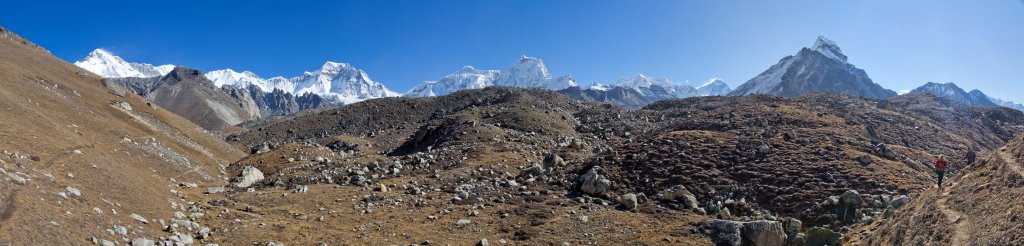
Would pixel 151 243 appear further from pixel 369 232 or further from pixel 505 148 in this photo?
pixel 505 148

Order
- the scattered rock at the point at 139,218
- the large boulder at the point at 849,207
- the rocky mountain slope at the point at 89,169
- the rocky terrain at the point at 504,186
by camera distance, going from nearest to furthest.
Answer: the rocky mountain slope at the point at 89,169
the rocky terrain at the point at 504,186
the scattered rock at the point at 139,218
the large boulder at the point at 849,207

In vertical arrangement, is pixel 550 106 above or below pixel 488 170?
above

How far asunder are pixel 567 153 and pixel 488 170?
31.6 feet

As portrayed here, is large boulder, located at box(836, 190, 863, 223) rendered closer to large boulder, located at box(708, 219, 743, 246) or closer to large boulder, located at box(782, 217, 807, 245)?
large boulder, located at box(782, 217, 807, 245)

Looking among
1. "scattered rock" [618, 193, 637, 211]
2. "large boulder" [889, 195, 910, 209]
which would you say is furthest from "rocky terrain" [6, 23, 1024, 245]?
"scattered rock" [618, 193, 637, 211]

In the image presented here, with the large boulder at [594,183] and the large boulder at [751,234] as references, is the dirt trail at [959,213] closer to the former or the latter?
the large boulder at [751,234]

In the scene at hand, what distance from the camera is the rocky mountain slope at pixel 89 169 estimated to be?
15.5 metres

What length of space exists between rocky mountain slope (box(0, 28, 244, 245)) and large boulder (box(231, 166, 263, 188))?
161cm

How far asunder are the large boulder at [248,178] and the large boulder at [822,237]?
30784 mm

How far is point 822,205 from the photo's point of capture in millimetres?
24453

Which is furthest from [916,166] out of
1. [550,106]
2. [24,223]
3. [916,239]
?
[550,106]

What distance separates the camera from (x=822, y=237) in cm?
2105

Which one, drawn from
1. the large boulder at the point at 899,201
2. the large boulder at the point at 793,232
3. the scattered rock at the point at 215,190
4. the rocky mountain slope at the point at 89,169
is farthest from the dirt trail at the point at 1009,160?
the scattered rock at the point at 215,190

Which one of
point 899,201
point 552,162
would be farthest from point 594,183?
point 899,201
